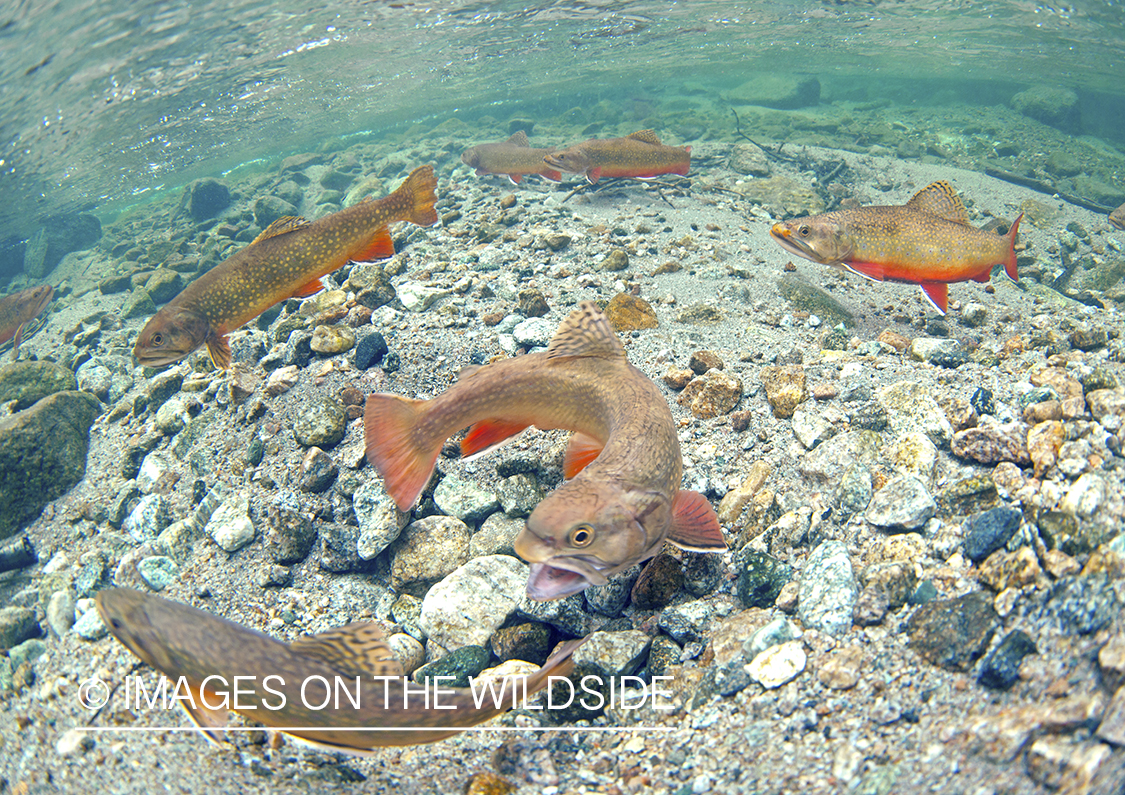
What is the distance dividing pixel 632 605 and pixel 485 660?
2.96ft

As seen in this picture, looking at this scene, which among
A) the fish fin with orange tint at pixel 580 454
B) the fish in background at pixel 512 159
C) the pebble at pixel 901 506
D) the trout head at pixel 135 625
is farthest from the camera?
the fish in background at pixel 512 159

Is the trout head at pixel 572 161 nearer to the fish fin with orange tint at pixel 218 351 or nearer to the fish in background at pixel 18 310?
the fish fin with orange tint at pixel 218 351

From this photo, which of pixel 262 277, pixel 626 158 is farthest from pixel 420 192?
pixel 626 158

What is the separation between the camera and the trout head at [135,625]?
2330 mm

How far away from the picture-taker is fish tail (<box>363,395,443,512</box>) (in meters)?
2.98

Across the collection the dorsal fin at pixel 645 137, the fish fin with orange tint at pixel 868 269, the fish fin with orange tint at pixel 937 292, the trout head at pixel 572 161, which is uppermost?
the dorsal fin at pixel 645 137

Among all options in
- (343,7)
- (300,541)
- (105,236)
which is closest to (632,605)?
(300,541)

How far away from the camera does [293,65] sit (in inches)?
1059

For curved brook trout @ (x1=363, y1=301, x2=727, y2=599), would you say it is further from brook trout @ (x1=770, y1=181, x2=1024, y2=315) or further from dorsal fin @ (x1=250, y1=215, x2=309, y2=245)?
brook trout @ (x1=770, y1=181, x2=1024, y2=315)

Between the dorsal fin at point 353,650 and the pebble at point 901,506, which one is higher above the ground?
the dorsal fin at point 353,650

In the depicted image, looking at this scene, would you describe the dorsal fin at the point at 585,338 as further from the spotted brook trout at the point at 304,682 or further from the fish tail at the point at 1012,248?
the fish tail at the point at 1012,248

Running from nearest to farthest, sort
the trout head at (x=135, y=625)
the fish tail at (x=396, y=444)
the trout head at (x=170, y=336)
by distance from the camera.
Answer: the trout head at (x=135, y=625), the fish tail at (x=396, y=444), the trout head at (x=170, y=336)

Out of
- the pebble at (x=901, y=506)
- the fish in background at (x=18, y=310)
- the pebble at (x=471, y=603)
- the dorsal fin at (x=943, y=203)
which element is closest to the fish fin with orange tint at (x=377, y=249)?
the pebble at (x=471, y=603)

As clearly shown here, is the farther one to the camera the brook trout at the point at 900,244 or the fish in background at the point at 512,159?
A: the fish in background at the point at 512,159
